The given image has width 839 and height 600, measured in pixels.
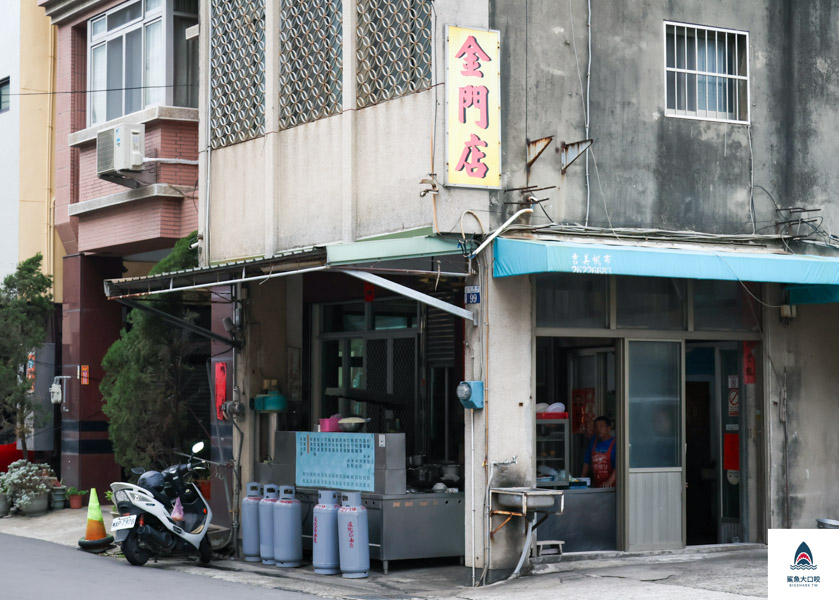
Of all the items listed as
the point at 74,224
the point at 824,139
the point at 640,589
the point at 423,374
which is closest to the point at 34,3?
the point at 74,224

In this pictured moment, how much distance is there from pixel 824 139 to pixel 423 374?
6156 mm

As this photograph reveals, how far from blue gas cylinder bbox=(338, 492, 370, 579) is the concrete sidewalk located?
0.14 m

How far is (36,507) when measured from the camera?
2073 centimetres

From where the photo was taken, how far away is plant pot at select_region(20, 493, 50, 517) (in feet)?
67.8

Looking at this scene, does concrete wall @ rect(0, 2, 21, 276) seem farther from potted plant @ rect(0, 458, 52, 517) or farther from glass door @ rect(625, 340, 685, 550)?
glass door @ rect(625, 340, 685, 550)

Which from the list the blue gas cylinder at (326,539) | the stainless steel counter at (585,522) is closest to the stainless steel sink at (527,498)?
the stainless steel counter at (585,522)

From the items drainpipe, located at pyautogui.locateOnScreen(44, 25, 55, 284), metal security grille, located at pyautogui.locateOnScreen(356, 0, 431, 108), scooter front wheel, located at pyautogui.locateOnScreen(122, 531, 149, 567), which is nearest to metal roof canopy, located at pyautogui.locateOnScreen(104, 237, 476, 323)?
metal security grille, located at pyautogui.locateOnScreen(356, 0, 431, 108)

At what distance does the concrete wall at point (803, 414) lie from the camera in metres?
15.1

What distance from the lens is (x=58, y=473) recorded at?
24344 mm

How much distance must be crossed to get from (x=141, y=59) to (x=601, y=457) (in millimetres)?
10433

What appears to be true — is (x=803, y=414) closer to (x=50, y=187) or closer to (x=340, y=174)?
(x=340, y=174)

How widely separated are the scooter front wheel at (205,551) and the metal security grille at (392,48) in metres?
5.87

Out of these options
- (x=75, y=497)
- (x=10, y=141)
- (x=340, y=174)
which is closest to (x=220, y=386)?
(x=340, y=174)

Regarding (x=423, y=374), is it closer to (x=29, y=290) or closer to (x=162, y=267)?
(x=162, y=267)
